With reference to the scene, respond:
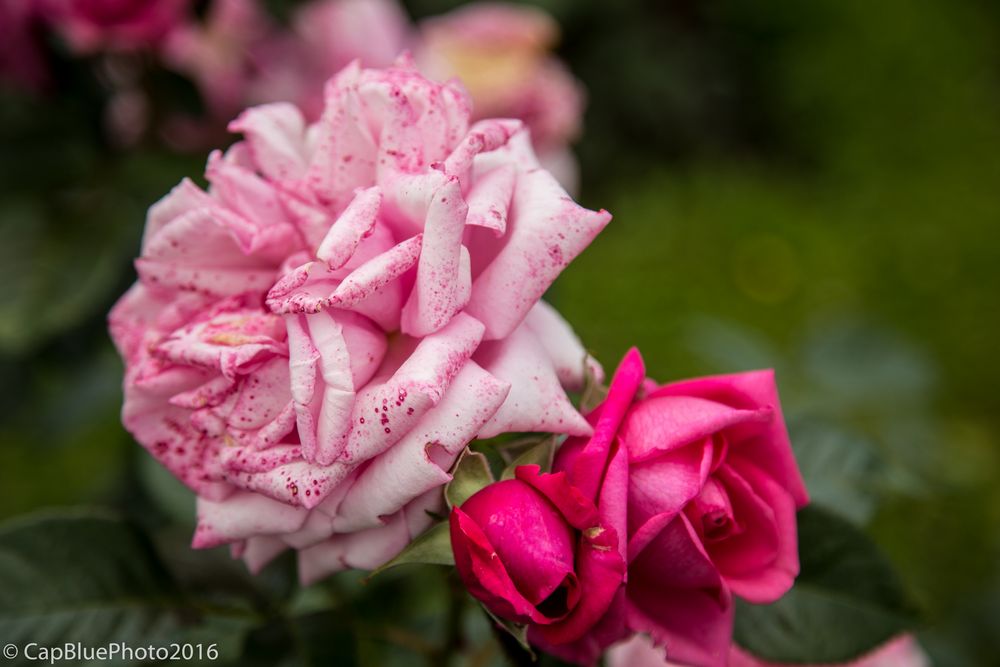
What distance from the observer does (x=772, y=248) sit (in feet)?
9.68

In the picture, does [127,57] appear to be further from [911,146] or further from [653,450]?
[911,146]

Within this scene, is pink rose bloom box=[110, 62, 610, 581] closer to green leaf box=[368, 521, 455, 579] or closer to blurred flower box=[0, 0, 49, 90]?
green leaf box=[368, 521, 455, 579]

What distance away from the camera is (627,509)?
0.50 m

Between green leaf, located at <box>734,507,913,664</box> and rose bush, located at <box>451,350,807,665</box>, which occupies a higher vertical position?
rose bush, located at <box>451,350,807,665</box>

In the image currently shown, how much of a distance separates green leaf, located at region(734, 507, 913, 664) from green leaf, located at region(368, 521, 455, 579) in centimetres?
25

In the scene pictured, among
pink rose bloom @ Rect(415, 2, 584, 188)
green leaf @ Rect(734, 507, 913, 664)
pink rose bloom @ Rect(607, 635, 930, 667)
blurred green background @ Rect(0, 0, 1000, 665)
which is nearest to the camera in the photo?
green leaf @ Rect(734, 507, 913, 664)

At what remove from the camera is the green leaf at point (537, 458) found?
523 mm

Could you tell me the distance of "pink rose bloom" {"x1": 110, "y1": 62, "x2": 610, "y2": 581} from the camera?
492 millimetres

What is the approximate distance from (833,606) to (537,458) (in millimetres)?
272

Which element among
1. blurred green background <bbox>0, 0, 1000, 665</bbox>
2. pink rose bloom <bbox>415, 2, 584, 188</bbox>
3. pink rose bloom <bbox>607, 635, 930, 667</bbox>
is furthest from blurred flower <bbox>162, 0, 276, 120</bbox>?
pink rose bloom <bbox>607, 635, 930, 667</bbox>

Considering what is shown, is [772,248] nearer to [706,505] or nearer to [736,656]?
[736,656]

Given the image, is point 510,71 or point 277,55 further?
point 510,71

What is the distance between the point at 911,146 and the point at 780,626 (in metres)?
3.18

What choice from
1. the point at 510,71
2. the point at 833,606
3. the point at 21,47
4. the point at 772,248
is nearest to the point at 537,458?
the point at 833,606
